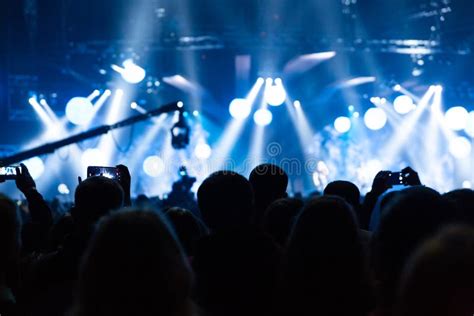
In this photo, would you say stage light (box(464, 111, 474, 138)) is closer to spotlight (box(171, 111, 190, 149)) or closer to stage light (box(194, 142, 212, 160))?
stage light (box(194, 142, 212, 160))

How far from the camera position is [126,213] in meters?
1.81

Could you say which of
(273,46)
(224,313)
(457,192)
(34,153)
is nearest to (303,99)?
(273,46)

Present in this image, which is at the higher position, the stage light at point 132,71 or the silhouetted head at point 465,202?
the stage light at point 132,71

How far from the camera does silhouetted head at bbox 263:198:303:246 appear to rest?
3430mm

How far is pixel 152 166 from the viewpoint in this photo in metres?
19.4

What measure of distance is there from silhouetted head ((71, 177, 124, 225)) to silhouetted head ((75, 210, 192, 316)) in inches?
56.1

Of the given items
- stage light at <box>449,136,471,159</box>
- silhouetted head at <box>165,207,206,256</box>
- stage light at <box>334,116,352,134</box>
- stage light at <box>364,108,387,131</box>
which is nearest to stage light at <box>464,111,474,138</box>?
stage light at <box>449,136,471,159</box>

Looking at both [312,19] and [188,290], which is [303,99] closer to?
[312,19]

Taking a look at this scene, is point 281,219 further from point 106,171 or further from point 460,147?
point 460,147

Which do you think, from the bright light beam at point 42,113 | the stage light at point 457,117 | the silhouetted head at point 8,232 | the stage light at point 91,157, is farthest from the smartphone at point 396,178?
the bright light beam at point 42,113

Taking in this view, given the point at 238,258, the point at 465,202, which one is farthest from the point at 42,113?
the point at 238,258

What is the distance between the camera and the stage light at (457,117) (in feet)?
59.4

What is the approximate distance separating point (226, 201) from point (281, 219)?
530mm

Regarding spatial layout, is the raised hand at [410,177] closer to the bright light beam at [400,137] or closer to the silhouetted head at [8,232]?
the silhouetted head at [8,232]
